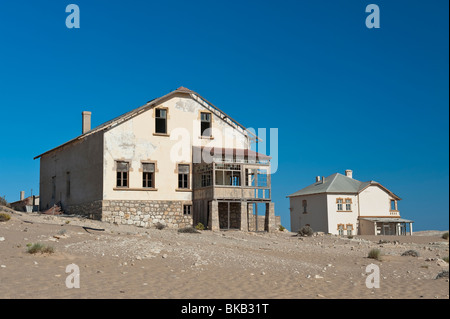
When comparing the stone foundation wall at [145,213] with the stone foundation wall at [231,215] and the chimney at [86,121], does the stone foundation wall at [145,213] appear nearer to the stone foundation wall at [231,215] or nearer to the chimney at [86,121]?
the stone foundation wall at [231,215]

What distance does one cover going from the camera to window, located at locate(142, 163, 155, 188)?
3178 centimetres

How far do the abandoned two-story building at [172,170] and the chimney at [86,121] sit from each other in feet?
12.3

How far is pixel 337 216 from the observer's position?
48062 mm

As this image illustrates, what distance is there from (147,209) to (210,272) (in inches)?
693

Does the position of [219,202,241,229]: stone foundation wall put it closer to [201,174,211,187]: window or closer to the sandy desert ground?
[201,174,211,187]: window

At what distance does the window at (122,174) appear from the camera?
102ft

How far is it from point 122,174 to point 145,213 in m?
2.74

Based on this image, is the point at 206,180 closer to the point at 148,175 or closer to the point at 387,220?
the point at 148,175

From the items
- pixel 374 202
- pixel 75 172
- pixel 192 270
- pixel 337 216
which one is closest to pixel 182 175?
pixel 75 172

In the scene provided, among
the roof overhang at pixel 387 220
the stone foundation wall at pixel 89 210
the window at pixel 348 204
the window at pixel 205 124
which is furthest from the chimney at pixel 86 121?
the roof overhang at pixel 387 220

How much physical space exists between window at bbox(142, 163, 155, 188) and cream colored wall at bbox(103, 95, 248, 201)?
269mm

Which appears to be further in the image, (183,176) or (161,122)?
(161,122)

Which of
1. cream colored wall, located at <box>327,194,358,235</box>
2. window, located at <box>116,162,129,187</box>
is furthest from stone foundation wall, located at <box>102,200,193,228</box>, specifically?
cream colored wall, located at <box>327,194,358,235</box>
